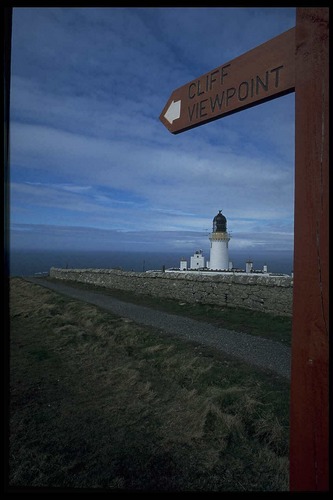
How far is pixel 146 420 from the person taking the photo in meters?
3.40

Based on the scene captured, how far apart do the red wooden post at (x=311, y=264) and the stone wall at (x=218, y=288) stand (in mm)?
7769

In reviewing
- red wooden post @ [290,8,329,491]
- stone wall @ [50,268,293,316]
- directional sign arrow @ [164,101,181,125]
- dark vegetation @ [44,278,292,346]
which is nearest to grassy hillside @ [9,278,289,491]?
red wooden post @ [290,8,329,491]

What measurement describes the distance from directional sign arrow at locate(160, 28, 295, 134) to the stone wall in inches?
299

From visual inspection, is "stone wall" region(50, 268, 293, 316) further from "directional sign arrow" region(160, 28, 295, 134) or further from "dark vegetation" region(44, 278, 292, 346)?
"directional sign arrow" region(160, 28, 295, 134)

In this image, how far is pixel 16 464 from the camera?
2.68 metres

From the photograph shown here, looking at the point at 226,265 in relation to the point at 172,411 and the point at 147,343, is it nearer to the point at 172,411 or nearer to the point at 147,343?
the point at 147,343

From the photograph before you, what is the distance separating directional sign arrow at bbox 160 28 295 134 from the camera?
1.44m

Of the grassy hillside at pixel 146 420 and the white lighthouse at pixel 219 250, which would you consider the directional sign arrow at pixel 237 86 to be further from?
the white lighthouse at pixel 219 250

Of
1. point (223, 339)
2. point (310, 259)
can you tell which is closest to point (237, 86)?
point (310, 259)

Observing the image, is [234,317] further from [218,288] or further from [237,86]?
[237,86]

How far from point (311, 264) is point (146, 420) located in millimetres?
3089
